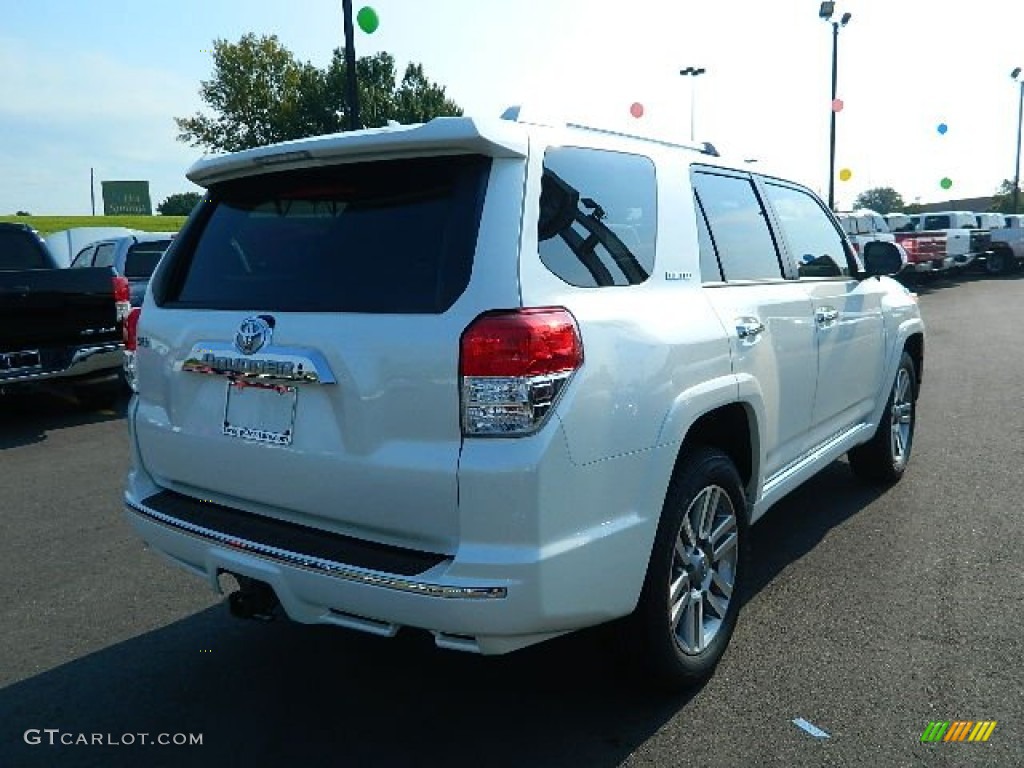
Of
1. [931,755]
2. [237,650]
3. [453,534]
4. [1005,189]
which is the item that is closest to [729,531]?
[931,755]

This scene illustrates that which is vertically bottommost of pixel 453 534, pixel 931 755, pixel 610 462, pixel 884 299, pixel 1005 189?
pixel 931 755

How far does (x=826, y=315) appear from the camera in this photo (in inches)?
162

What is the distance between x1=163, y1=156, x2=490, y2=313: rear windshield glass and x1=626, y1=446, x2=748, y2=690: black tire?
1.08 m

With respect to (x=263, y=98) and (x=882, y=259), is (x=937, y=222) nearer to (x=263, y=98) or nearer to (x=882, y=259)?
(x=882, y=259)

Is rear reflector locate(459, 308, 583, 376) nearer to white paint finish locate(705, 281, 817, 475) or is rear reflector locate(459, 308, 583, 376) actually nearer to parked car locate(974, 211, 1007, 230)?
white paint finish locate(705, 281, 817, 475)

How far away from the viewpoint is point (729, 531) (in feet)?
10.6

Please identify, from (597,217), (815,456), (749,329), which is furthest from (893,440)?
(597,217)

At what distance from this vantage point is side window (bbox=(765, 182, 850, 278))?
13.6ft

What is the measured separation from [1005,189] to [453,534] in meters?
109

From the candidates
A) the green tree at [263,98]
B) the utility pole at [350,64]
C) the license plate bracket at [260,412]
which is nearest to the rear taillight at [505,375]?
the license plate bracket at [260,412]

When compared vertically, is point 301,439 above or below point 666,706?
above

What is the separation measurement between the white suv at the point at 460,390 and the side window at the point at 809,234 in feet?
2.90

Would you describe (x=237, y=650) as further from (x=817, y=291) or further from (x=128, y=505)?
(x=817, y=291)

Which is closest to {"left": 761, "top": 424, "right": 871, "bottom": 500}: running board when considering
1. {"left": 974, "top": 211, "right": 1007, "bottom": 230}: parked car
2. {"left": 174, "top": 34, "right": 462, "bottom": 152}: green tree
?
{"left": 974, "top": 211, "right": 1007, "bottom": 230}: parked car
